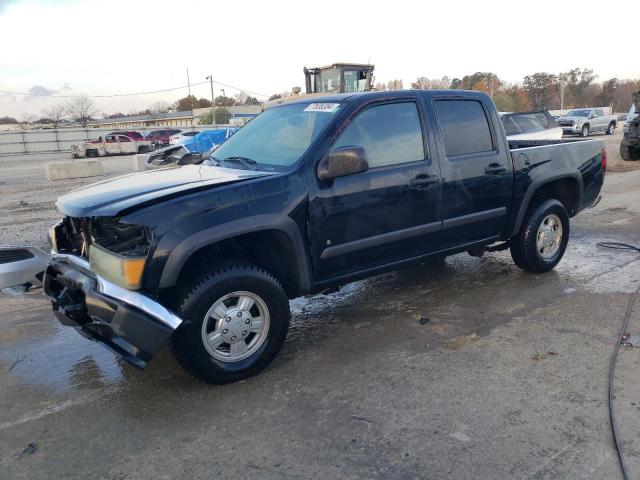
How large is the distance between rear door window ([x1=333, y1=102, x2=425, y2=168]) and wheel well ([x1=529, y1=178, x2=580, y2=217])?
1.76 metres

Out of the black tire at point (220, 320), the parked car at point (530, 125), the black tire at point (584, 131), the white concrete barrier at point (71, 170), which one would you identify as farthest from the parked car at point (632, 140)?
the white concrete barrier at point (71, 170)

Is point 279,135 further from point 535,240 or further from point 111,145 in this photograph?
point 111,145

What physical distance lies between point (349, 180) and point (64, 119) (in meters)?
79.3

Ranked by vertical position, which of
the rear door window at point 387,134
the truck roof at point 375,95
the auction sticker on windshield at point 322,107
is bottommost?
the rear door window at point 387,134

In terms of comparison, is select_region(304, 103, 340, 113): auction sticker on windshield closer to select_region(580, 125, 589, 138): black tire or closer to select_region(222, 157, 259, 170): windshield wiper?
select_region(222, 157, 259, 170): windshield wiper

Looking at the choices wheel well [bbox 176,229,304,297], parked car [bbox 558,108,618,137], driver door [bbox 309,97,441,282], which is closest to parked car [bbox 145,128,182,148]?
parked car [bbox 558,108,618,137]

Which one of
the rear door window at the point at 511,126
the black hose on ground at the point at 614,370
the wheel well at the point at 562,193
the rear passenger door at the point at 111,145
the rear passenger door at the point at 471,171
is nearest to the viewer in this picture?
the black hose on ground at the point at 614,370

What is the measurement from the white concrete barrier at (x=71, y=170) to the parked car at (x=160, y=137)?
56.7 feet

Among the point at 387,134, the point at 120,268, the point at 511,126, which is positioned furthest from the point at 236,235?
the point at 511,126

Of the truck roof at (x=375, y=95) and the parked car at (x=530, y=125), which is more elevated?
the truck roof at (x=375, y=95)

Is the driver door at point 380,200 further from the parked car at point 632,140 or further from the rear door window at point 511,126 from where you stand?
the parked car at point 632,140

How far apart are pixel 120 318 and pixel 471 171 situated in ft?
10.1

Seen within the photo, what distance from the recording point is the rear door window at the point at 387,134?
3.99 meters

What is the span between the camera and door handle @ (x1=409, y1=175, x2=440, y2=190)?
4.17 metres
